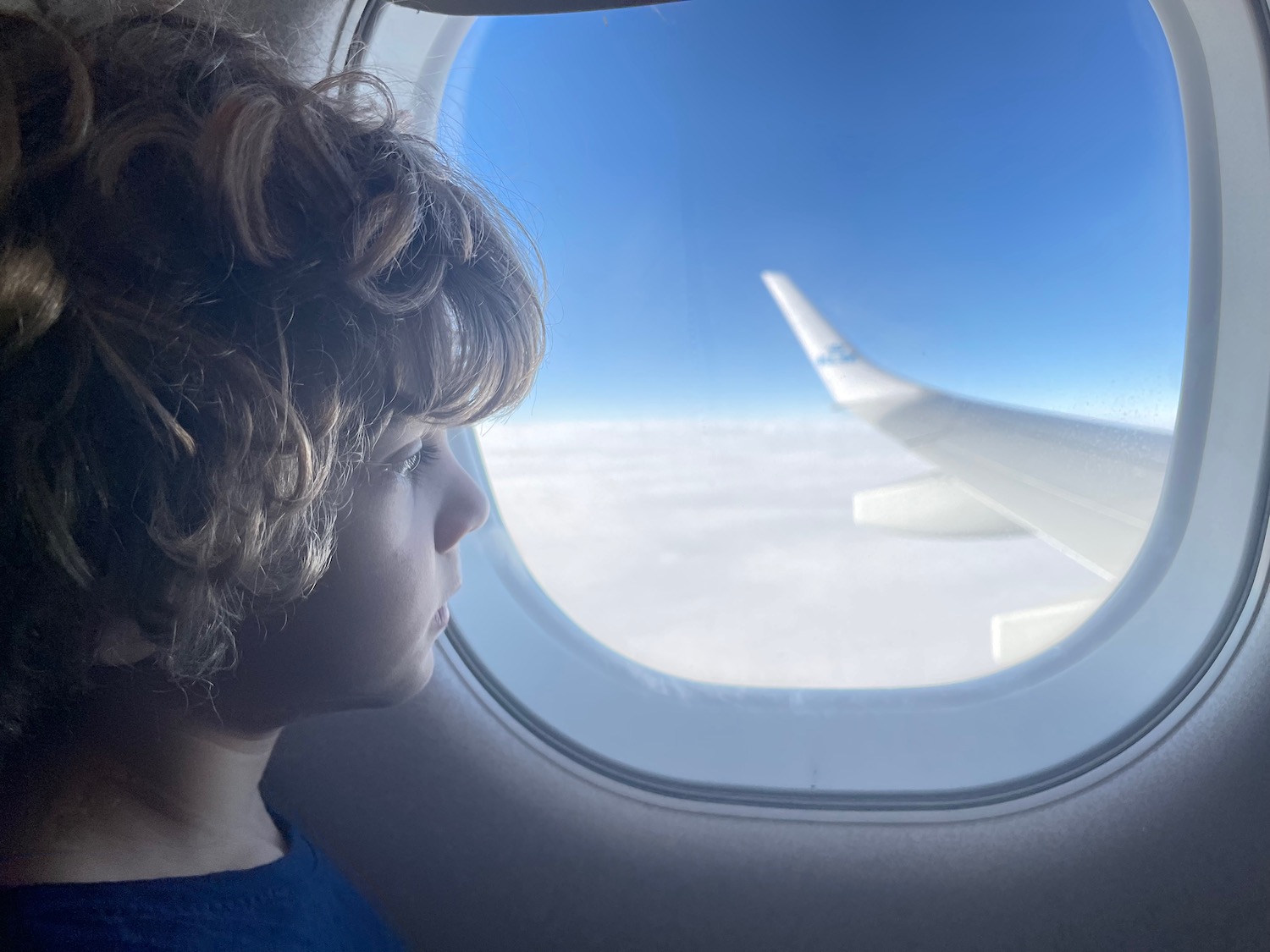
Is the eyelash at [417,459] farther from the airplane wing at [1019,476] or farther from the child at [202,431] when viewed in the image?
the airplane wing at [1019,476]

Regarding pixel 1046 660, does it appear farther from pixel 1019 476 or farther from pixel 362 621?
pixel 362 621

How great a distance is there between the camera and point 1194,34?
83 centimetres

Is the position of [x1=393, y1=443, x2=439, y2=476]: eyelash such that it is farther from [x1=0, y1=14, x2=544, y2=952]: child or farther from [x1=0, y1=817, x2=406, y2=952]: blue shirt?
[x1=0, y1=817, x2=406, y2=952]: blue shirt

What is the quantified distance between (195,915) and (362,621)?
0.26 meters

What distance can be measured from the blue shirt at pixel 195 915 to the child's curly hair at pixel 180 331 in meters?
0.14

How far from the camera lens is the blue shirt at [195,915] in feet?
1.74

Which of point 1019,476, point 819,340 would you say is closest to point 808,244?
point 819,340

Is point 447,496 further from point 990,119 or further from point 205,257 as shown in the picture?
point 990,119

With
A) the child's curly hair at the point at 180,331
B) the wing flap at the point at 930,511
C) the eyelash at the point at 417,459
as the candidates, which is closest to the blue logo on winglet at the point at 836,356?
the wing flap at the point at 930,511

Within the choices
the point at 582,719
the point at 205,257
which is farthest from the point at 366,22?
the point at 582,719

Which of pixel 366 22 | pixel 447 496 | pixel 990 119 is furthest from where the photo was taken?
pixel 990 119

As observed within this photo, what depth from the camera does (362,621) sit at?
604 mm

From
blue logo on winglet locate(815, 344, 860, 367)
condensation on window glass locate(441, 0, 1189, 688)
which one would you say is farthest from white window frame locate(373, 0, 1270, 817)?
blue logo on winglet locate(815, 344, 860, 367)

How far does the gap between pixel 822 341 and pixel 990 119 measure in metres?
0.40
